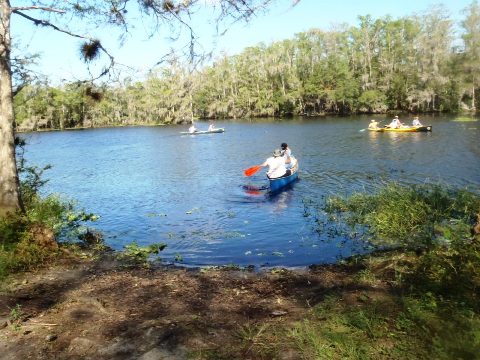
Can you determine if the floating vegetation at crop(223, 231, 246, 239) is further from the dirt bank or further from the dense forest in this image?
the dense forest

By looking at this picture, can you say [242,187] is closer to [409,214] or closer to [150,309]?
[409,214]

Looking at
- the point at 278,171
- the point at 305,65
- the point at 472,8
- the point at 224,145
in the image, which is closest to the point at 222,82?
the point at 305,65

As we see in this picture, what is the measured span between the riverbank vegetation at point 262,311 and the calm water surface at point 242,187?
3282mm

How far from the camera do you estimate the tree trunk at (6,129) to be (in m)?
7.66

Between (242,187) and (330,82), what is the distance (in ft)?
250

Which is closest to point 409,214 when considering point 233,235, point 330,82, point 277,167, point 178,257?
point 233,235

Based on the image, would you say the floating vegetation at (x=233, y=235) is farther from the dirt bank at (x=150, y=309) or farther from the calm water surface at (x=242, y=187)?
the dirt bank at (x=150, y=309)

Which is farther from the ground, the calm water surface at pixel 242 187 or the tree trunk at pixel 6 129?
the tree trunk at pixel 6 129

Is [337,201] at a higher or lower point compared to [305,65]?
lower

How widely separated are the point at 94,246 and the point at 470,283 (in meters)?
8.46

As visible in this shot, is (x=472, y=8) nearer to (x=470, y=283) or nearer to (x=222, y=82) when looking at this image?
(x=222, y=82)

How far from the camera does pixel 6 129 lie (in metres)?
7.91

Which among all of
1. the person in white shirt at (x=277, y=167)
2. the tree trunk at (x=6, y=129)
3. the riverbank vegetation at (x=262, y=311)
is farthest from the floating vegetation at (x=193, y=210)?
the tree trunk at (x=6, y=129)

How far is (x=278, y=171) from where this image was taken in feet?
64.7
